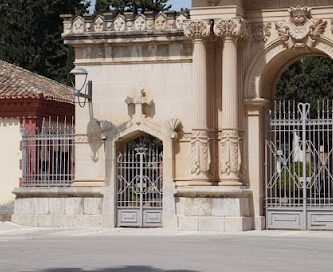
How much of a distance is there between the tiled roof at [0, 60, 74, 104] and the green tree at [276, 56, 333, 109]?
12.3m

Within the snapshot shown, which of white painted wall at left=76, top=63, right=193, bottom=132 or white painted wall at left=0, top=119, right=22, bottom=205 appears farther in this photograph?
white painted wall at left=0, top=119, right=22, bottom=205

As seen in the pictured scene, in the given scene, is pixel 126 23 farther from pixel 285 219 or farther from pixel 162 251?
pixel 162 251

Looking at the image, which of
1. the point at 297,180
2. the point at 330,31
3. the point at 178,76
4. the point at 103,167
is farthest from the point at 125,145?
the point at 330,31

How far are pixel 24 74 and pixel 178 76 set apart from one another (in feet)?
32.4

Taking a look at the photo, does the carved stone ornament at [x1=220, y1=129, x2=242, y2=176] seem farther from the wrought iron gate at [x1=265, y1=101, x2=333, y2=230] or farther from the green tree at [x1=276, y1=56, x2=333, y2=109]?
the green tree at [x1=276, y1=56, x2=333, y2=109]

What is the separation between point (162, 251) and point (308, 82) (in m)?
26.8

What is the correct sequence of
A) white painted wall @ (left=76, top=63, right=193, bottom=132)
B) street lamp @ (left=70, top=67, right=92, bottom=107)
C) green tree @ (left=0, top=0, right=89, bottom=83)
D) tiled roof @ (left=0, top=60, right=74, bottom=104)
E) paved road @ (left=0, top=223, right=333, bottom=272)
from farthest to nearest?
green tree @ (left=0, top=0, right=89, bottom=83), tiled roof @ (left=0, top=60, right=74, bottom=104), street lamp @ (left=70, top=67, right=92, bottom=107), white painted wall @ (left=76, top=63, right=193, bottom=132), paved road @ (left=0, top=223, right=333, bottom=272)

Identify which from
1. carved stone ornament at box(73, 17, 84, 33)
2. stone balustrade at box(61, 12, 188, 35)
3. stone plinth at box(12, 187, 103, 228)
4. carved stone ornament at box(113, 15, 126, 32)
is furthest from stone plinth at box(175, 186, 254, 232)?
carved stone ornament at box(73, 17, 84, 33)

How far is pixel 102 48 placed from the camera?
997 inches

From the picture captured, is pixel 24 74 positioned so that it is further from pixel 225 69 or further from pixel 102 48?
pixel 225 69

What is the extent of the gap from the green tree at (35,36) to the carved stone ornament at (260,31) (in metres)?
20.7

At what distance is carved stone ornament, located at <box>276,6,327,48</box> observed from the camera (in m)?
23.5

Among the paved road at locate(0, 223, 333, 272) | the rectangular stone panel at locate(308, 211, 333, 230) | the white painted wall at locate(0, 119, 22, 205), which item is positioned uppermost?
the white painted wall at locate(0, 119, 22, 205)

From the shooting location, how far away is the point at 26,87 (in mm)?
29984
